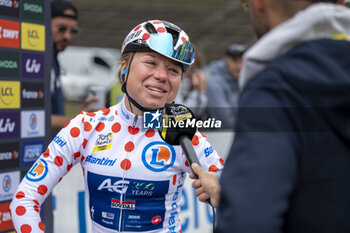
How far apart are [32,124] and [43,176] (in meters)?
1.65

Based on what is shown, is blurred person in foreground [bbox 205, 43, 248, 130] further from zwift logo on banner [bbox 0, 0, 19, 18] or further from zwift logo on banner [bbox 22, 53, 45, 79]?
zwift logo on banner [bbox 0, 0, 19, 18]

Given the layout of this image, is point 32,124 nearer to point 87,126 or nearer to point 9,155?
point 9,155

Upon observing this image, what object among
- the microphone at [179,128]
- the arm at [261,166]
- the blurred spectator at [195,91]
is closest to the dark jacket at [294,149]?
the arm at [261,166]

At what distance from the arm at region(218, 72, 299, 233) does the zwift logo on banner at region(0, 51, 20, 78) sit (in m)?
2.93

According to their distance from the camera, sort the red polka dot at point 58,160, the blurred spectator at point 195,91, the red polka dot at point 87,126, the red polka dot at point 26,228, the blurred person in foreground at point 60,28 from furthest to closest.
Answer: the blurred spectator at point 195,91
the blurred person in foreground at point 60,28
the red polka dot at point 87,126
the red polka dot at point 58,160
the red polka dot at point 26,228

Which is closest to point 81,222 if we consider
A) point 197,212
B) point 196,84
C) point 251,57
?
point 197,212

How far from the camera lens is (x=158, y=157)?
280cm

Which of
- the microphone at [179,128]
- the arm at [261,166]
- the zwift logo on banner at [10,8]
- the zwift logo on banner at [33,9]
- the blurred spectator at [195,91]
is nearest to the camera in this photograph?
the arm at [261,166]

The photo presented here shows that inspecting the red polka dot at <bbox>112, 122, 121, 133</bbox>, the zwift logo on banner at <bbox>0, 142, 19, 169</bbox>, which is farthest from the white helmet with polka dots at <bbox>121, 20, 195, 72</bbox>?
the zwift logo on banner at <bbox>0, 142, 19, 169</bbox>

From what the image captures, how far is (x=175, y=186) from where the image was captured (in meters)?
2.85

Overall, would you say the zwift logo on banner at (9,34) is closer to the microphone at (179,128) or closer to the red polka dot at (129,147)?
the red polka dot at (129,147)

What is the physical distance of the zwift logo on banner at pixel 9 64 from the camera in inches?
153

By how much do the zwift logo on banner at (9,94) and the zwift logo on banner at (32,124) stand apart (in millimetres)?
123

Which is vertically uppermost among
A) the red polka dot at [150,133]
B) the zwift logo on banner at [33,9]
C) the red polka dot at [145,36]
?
the red polka dot at [145,36]
